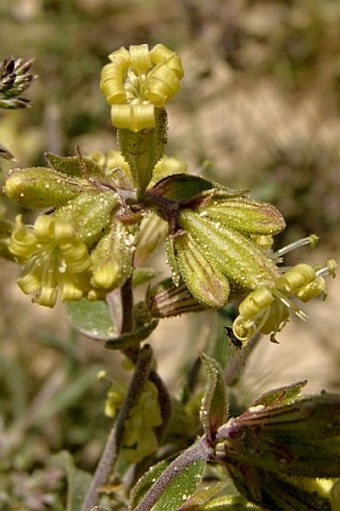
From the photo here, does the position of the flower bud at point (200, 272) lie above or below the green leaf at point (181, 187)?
below

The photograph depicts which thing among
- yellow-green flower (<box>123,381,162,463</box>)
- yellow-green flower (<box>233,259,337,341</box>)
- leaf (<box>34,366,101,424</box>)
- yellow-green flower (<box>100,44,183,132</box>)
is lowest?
leaf (<box>34,366,101,424</box>)

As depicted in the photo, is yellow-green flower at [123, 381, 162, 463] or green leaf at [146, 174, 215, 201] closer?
green leaf at [146, 174, 215, 201]

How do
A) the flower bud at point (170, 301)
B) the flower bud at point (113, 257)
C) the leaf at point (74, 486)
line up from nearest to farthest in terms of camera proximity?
the flower bud at point (113, 257)
the flower bud at point (170, 301)
the leaf at point (74, 486)

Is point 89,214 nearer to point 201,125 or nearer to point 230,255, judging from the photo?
point 230,255

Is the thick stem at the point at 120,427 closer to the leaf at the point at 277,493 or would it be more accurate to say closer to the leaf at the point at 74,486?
the leaf at the point at 74,486

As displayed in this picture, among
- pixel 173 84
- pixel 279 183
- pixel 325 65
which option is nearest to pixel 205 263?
pixel 173 84

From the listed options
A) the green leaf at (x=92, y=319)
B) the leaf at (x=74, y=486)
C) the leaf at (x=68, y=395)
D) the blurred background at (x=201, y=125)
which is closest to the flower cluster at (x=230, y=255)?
the green leaf at (x=92, y=319)

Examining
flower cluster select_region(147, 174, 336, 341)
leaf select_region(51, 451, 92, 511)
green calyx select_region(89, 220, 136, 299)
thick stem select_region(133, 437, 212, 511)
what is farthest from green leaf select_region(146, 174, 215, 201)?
leaf select_region(51, 451, 92, 511)

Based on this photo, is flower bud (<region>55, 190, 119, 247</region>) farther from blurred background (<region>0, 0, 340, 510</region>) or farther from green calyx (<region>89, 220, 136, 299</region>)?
blurred background (<region>0, 0, 340, 510</region>)
